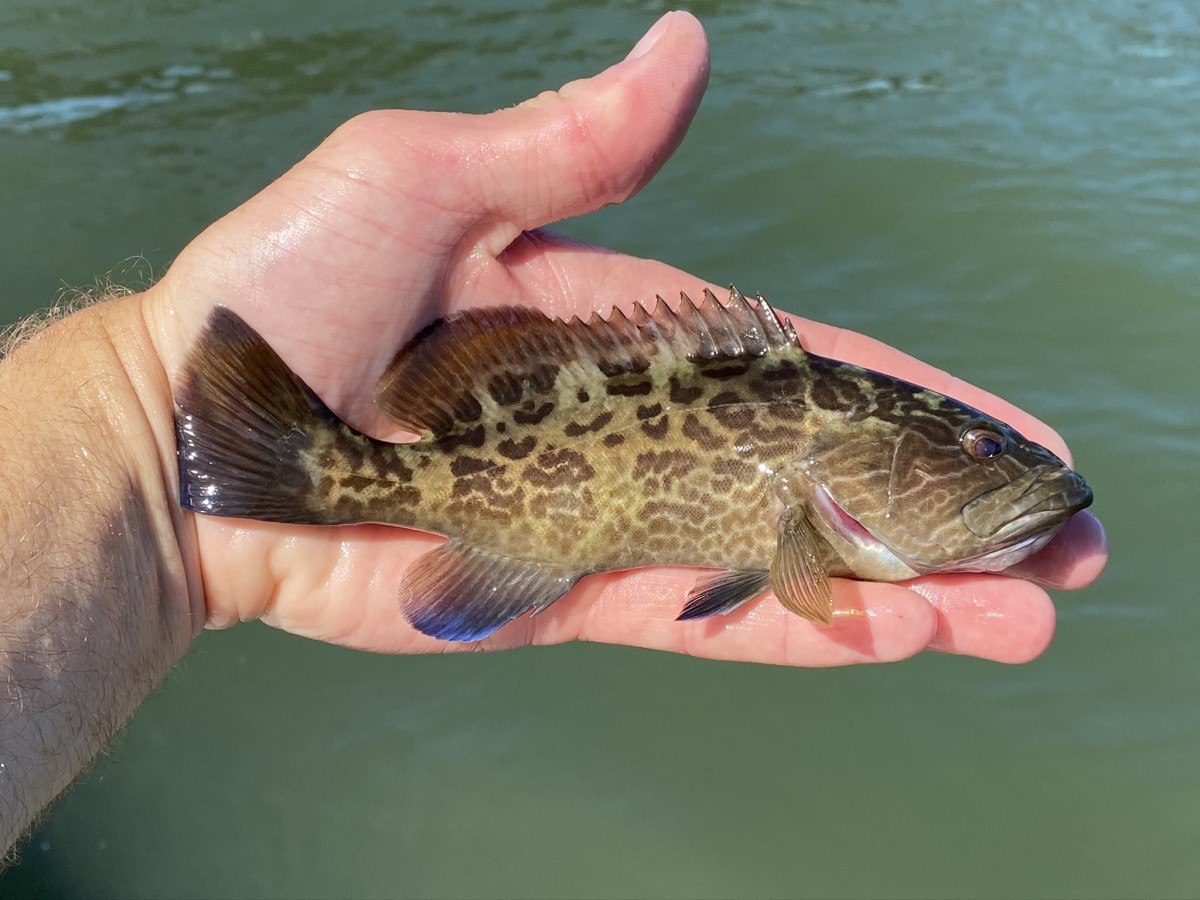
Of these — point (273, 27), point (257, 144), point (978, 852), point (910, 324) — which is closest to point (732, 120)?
point (910, 324)

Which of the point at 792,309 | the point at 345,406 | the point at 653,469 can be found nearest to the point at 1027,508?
the point at 653,469

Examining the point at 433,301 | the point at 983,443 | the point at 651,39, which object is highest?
the point at 651,39

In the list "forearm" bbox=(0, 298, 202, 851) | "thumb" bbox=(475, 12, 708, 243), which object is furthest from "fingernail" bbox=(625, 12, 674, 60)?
"forearm" bbox=(0, 298, 202, 851)

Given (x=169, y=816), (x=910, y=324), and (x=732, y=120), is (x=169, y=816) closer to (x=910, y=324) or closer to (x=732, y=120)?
(x=910, y=324)

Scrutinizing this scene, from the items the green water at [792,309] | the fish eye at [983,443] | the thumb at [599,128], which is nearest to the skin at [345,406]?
the thumb at [599,128]

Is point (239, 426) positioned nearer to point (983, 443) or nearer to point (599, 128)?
point (599, 128)

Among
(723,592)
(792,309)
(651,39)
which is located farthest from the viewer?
(792,309)

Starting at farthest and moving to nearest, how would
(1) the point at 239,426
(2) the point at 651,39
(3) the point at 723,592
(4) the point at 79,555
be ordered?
(2) the point at 651,39 < (3) the point at 723,592 < (4) the point at 79,555 < (1) the point at 239,426
